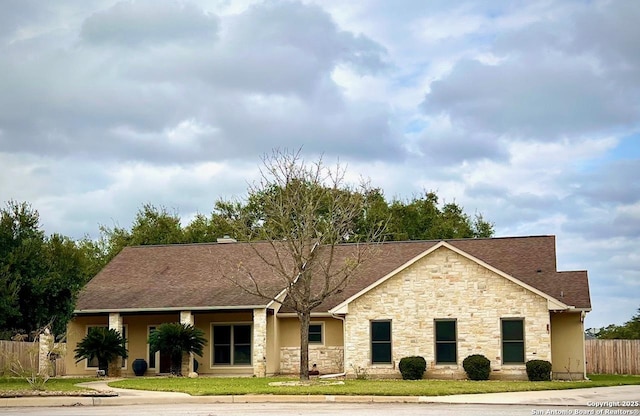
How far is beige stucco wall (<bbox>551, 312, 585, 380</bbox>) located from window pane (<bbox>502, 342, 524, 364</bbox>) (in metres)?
2.23

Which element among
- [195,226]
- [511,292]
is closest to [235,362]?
[511,292]

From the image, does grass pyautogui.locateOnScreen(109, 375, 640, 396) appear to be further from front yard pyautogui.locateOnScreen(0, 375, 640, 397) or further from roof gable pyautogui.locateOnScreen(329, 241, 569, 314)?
roof gable pyautogui.locateOnScreen(329, 241, 569, 314)

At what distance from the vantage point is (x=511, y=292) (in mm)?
32438

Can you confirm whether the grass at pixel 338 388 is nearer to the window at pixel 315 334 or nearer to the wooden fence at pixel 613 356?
the window at pixel 315 334

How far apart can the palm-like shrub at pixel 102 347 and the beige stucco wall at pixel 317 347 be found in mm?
6505

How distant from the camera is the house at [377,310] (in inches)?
1278

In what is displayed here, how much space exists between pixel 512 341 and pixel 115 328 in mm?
15924

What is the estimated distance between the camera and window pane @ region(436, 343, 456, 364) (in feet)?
107

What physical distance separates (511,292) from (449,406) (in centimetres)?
1257

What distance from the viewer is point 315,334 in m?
36.7

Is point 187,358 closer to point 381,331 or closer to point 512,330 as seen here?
point 381,331

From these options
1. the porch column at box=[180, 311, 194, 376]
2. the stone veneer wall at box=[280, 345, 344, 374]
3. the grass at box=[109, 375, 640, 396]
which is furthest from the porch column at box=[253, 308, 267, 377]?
the grass at box=[109, 375, 640, 396]

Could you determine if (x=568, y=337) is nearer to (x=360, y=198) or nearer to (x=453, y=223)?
(x=360, y=198)

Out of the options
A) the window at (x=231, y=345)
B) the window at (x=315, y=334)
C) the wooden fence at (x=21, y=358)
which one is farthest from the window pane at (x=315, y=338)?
the wooden fence at (x=21, y=358)
